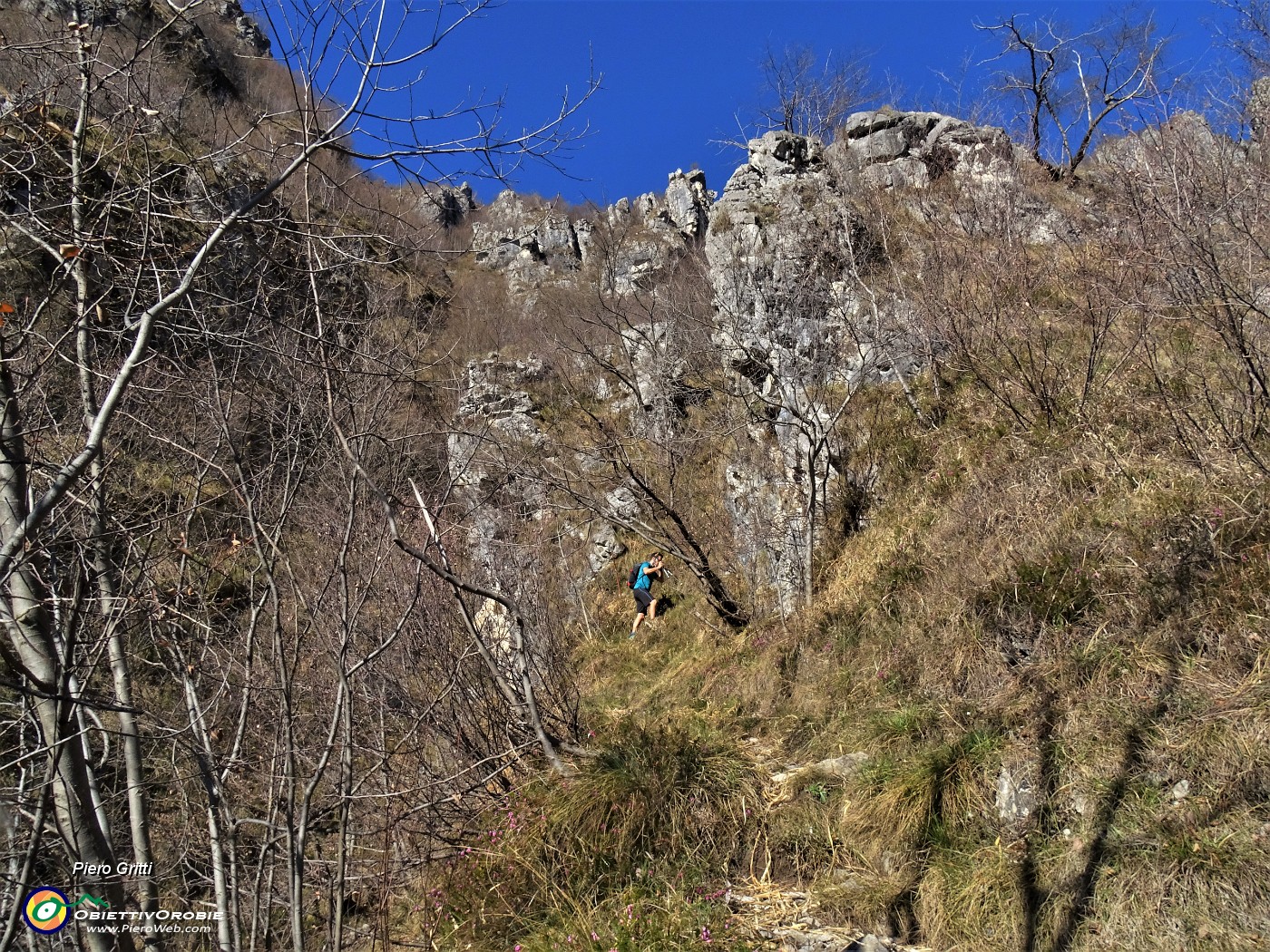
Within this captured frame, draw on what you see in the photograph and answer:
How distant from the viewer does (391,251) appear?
2.46 metres

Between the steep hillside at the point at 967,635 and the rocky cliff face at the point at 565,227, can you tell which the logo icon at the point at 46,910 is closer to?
the steep hillside at the point at 967,635

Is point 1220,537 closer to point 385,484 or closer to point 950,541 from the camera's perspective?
point 950,541

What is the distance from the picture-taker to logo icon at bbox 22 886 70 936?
7.39ft

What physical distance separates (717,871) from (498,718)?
1.50m

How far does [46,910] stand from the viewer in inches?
92.1

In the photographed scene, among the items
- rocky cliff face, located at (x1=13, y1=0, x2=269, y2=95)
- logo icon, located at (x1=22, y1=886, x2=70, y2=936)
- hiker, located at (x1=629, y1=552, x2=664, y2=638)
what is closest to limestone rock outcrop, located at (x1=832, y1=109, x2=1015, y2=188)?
hiker, located at (x1=629, y1=552, x2=664, y2=638)

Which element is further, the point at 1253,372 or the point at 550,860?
the point at 1253,372

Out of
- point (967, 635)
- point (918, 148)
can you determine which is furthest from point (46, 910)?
point (918, 148)

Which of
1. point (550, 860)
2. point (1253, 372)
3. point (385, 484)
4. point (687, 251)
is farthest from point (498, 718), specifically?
point (687, 251)

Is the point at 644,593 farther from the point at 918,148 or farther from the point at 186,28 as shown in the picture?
the point at 918,148

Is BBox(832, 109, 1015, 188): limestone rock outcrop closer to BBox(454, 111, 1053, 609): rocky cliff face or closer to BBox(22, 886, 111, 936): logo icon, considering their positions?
BBox(454, 111, 1053, 609): rocky cliff face

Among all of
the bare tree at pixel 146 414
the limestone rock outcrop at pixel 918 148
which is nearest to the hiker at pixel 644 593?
the bare tree at pixel 146 414

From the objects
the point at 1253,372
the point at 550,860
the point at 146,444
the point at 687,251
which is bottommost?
the point at 550,860

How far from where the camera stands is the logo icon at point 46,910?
2254 mm
